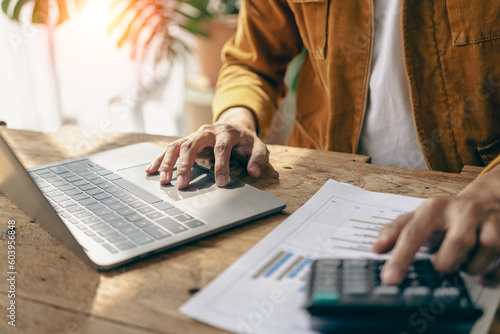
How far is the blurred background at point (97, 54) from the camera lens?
2111 mm

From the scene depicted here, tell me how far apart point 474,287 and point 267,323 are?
19cm

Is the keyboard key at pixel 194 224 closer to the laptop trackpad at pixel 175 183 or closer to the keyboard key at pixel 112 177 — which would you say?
the laptop trackpad at pixel 175 183

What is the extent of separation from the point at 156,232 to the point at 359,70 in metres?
0.69

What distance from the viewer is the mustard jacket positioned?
2.85 ft

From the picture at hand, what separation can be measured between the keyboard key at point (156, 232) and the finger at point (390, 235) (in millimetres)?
231

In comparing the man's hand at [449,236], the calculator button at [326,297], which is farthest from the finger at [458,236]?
the calculator button at [326,297]

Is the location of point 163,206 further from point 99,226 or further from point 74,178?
point 74,178

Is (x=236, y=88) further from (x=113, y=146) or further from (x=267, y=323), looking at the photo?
(x=267, y=323)

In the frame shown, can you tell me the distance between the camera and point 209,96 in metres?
2.34

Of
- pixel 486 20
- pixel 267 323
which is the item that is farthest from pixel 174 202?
pixel 486 20

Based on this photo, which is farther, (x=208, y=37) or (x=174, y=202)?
(x=208, y=37)

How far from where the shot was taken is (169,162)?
0.68 meters

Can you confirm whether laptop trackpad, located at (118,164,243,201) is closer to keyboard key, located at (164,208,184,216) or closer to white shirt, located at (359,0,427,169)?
keyboard key, located at (164,208,184,216)

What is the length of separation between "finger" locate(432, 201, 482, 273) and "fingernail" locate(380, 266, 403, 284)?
0.04 metres
